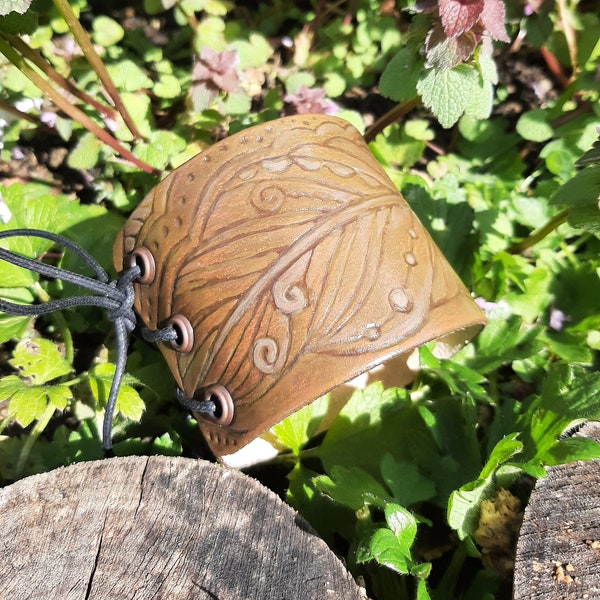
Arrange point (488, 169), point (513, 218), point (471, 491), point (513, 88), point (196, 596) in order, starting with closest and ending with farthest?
point (196, 596), point (471, 491), point (513, 218), point (488, 169), point (513, 88)

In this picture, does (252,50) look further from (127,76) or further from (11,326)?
(11,326)

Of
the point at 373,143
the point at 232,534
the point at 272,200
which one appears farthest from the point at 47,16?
the point at 232,534

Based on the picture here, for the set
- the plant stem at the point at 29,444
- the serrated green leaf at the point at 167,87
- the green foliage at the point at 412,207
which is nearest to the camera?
the green foliage at the point at 412,207

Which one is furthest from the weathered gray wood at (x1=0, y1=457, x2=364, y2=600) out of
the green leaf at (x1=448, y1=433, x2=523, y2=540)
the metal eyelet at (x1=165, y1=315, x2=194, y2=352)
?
the green leaf at (x1=448, y1=433, x2=523, y2=540)

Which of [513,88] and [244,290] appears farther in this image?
[513,88]

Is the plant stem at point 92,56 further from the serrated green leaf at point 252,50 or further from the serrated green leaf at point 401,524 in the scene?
the serrated green leaf at point 401,524

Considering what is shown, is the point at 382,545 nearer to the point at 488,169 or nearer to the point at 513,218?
the point at 513,218

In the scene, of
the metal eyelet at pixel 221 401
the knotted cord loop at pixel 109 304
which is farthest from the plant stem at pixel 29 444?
the metal eyelet at pixel 221 401
